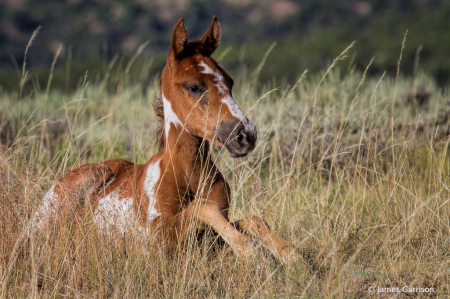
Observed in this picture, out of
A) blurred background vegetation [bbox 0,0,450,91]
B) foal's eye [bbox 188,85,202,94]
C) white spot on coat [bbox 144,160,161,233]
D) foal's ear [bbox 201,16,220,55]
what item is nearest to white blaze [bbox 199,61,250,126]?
foal's eye [bbox 188,85,202,94]

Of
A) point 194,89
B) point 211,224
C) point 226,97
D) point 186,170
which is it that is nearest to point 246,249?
point 211,224

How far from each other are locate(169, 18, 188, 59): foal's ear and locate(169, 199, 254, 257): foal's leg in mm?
1095

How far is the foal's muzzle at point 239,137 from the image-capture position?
8.41 ft

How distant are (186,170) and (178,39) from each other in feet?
3.02

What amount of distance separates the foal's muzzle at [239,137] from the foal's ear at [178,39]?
713 millimetres

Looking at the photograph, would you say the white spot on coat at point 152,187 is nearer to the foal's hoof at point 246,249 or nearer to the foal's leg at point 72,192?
the foal's leg at point 72,192

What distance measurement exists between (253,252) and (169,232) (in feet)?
1.98

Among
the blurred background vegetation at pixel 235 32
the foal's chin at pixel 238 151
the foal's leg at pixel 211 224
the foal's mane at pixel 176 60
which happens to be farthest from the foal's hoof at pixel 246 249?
the blurred background vegetation at pixel 235 32

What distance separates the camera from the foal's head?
2598 mm

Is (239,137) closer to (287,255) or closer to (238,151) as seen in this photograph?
(238,151)

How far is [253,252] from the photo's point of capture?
237 cm

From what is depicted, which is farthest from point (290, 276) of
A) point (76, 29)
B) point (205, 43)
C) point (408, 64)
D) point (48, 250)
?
point (76, 29)

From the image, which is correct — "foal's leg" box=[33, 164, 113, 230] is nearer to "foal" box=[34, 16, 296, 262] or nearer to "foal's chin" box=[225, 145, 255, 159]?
"foal" box=[34, 16, 296, 262]

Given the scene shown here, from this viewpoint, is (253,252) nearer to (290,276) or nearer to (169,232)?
(290,276)
